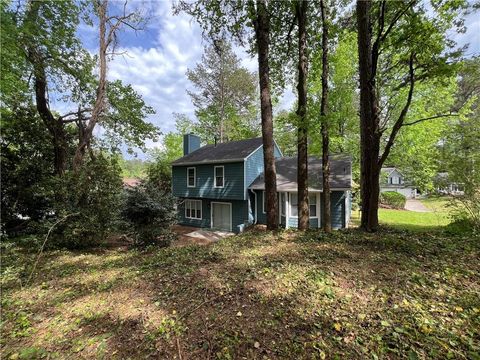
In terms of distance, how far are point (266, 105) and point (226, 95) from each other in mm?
14964

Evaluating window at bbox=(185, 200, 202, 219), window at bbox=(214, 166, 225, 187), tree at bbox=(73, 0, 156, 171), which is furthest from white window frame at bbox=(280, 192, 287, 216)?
tree at bbox=(73, 0, 156, 171)

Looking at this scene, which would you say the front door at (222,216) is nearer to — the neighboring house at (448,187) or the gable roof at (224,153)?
the gable roof at (224,153)

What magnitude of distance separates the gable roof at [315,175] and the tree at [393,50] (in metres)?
5.77

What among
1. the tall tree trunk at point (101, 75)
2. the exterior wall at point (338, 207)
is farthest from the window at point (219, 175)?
the tall tree trunk at point (101, 75)

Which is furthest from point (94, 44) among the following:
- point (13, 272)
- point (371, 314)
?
point (371, 314)

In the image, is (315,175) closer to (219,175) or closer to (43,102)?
(219,175)

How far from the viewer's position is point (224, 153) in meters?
15.6

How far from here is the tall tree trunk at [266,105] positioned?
23.7 ft

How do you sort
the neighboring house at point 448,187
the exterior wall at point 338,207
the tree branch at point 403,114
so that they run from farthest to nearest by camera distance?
1. the exterior wall at point 338,207
2. the neighboring house at point 448,187
3. the tree branch at point 403,114

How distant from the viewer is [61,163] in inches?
379

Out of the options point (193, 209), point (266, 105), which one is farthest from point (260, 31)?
point (193, 209)

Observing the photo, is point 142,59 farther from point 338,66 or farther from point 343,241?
point 338,66

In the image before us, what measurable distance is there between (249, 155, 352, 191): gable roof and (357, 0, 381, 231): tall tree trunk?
564 cm

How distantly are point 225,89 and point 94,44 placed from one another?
44.3 ft
